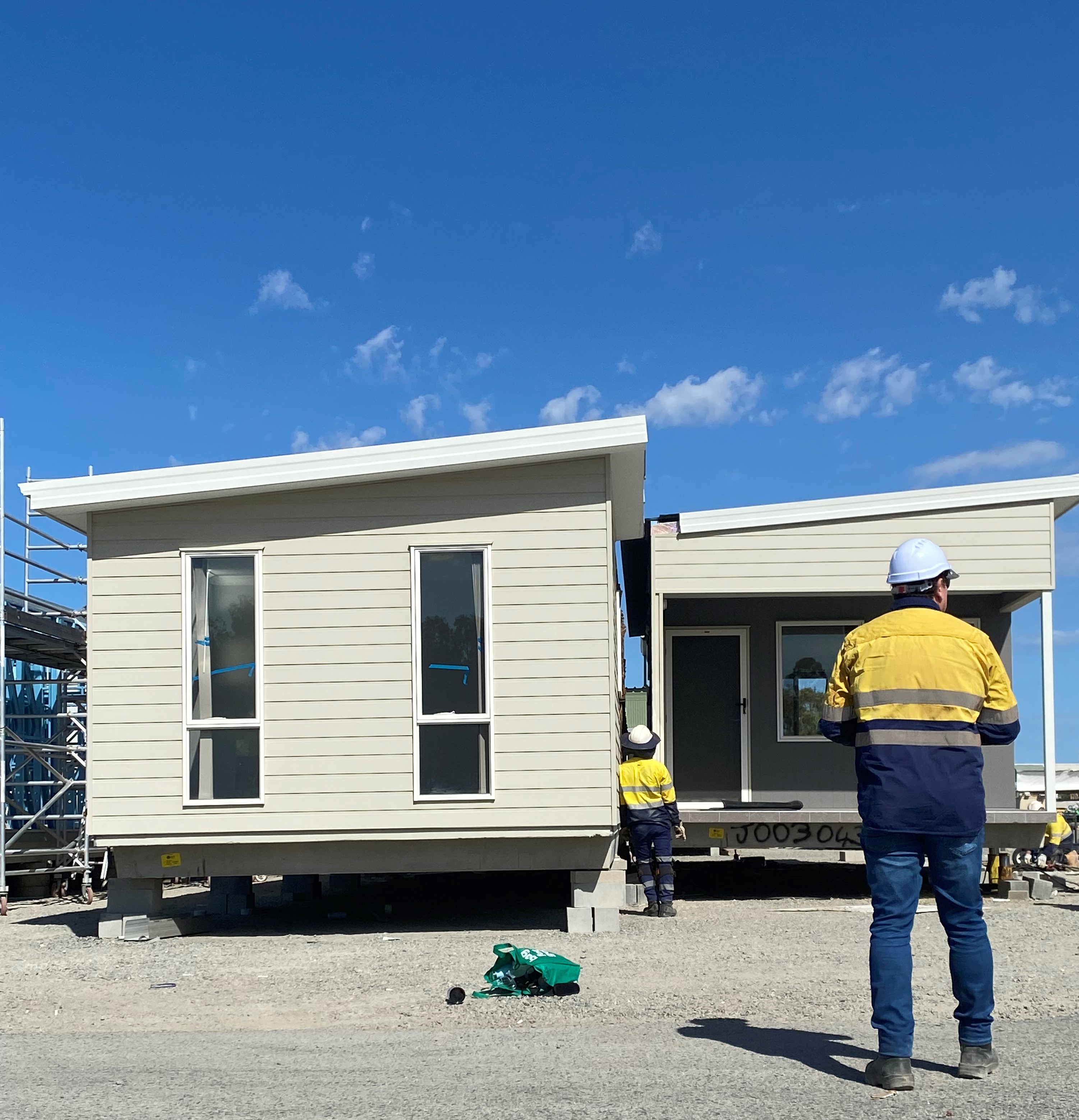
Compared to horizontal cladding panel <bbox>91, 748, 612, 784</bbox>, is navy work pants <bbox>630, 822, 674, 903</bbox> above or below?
below

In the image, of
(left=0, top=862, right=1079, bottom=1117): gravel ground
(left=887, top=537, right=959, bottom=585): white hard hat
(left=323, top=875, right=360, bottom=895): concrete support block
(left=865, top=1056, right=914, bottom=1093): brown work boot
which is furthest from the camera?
(left=323, top=875, right=360, bottom=895): concrete support block

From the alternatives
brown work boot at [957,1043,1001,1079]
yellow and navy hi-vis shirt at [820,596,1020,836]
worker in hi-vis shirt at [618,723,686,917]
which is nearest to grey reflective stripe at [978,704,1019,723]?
yellow and navy hi-vis shirt at [820,596,1020,836]

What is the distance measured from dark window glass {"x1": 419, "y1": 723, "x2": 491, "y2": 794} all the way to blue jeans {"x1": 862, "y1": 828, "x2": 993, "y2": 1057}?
528cm

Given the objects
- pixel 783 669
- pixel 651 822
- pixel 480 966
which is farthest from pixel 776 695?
pixel 480 966

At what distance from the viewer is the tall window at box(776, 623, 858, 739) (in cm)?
1400

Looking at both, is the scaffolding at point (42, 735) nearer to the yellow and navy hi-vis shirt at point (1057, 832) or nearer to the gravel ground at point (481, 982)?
the gravel ground at point (481, 982)

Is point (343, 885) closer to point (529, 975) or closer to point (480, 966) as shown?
point (480, 966)

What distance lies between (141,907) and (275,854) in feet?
3.90

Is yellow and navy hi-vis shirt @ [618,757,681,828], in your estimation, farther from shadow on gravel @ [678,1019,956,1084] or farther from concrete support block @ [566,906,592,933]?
shadow on gravel @ [678,1019,956,1084]

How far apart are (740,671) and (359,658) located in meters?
5.75

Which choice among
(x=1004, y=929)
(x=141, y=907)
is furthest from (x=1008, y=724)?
(x=141, y=907)

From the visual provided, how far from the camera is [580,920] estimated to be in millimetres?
9656

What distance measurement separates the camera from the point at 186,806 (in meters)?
9.58

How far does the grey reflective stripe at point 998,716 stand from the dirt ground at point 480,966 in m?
1.96
